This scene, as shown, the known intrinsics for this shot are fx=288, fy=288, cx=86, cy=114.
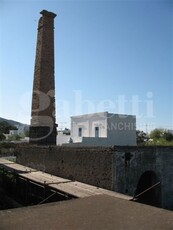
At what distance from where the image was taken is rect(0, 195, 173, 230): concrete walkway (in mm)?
5311

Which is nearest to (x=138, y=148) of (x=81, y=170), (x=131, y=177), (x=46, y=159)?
(x=131, y=177)

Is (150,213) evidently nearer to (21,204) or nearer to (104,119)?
(21,204)

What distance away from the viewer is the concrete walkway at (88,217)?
5.31 meters

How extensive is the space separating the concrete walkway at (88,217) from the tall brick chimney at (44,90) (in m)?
9.88

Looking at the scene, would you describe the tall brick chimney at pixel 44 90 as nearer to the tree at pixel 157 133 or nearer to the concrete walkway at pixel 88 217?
the concrete walkway at pixel 88 217

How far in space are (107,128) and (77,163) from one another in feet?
48.6

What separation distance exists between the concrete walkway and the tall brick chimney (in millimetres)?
9876

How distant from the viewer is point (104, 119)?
2655cm


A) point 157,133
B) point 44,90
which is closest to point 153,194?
point 44,90

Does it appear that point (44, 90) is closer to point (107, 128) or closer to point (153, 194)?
point (153, 194)

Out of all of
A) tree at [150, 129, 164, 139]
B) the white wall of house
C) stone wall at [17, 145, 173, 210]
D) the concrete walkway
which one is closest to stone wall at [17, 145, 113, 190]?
stone wall at [17, 145, 173, 210]

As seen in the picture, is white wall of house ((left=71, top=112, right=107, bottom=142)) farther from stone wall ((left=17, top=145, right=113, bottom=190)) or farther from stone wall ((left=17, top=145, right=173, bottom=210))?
stone wall ((left=17, top=145, right=173, bottom=210))

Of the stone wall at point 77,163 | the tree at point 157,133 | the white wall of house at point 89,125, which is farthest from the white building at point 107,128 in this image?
the tree at point 157,133

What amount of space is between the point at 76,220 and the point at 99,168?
4687 millimetres
